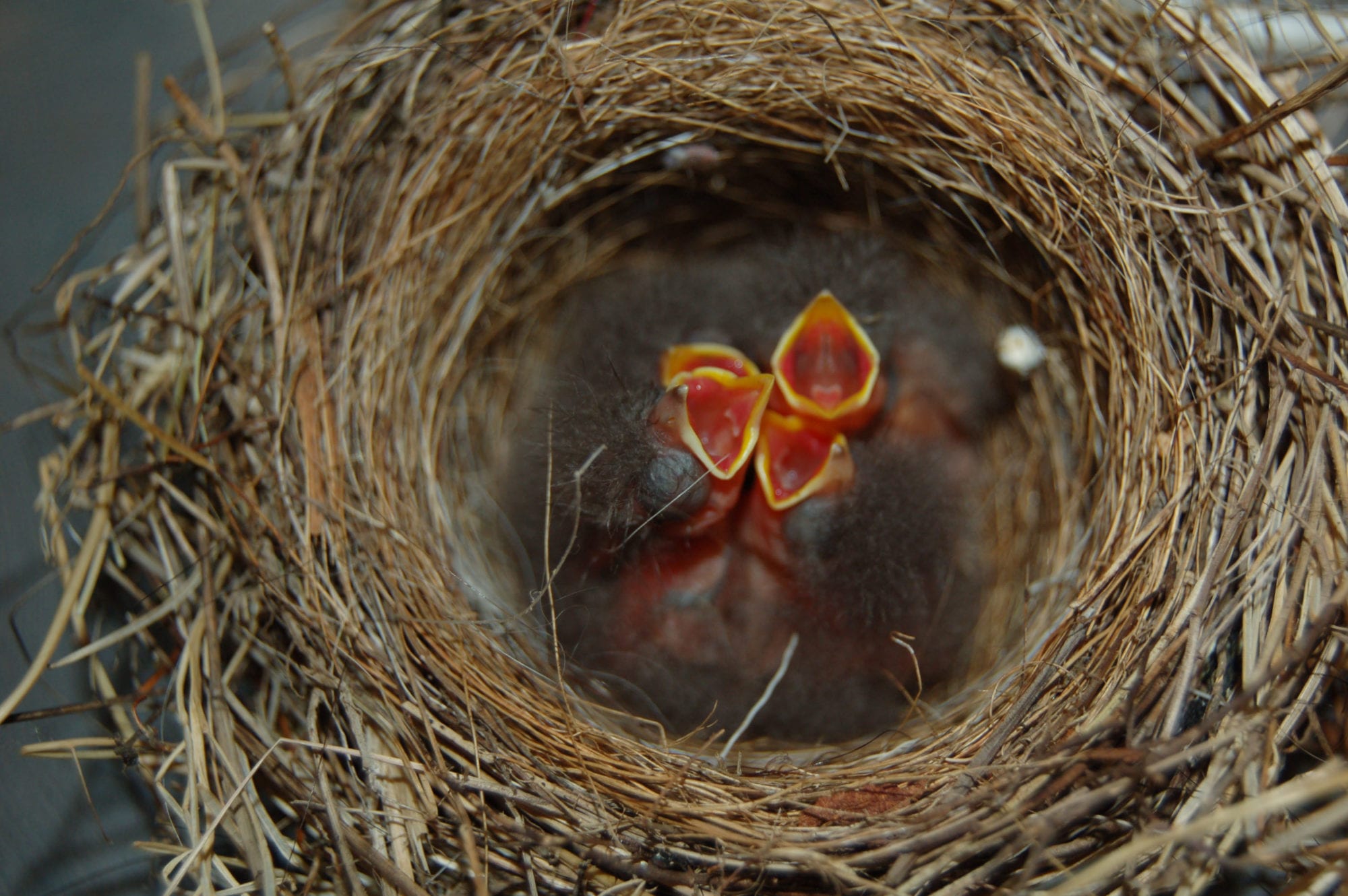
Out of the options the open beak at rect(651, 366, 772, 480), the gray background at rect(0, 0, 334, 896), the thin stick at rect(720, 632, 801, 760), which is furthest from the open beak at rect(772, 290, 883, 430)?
the gray background at rect(0, 0, 334, 896)

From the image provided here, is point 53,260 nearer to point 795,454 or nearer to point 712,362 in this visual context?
point 712,362

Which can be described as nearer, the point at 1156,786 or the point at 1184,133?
the point at 1156,786

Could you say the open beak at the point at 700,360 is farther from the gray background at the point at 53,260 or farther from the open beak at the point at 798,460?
the gray background at the point at 53,260

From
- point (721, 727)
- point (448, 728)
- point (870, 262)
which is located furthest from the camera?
point (870, 262)

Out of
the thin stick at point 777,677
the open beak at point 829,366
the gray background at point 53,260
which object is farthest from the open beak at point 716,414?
the gray background at point 53,260

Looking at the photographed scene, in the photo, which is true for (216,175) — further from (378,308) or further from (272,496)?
(272,496)

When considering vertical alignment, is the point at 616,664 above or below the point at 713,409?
below

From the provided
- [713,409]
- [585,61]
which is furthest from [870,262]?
[585,61]

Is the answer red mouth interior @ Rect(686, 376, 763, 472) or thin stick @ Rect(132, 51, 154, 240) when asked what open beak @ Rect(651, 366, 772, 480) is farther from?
thin stick @ Rect(132, 51, 154, 240)
